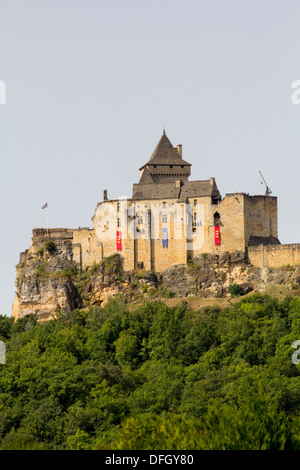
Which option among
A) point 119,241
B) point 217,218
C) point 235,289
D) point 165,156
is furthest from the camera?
point 165,156

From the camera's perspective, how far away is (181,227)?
3265 inches

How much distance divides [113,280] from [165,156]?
10.7 meters

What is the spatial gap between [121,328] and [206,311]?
5709 millimetres

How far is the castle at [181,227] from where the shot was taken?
81875 mm

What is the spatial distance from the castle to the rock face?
24.8 inches

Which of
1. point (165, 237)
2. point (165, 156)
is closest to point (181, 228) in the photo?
point (165, 237)

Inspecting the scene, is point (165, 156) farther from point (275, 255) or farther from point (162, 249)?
point (275, 255)

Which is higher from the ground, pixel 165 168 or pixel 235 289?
pixel 165 168

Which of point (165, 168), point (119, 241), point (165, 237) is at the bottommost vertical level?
point (119, 241)

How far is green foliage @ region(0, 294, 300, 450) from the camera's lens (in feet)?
223

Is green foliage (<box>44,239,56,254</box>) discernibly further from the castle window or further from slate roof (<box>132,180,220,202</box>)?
the castle window

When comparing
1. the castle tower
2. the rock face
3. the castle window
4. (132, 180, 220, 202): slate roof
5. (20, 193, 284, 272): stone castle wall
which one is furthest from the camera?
the castle tower

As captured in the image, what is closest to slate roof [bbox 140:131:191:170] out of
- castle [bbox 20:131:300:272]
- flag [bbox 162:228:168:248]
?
castle [bbox 20:131:300:272]
